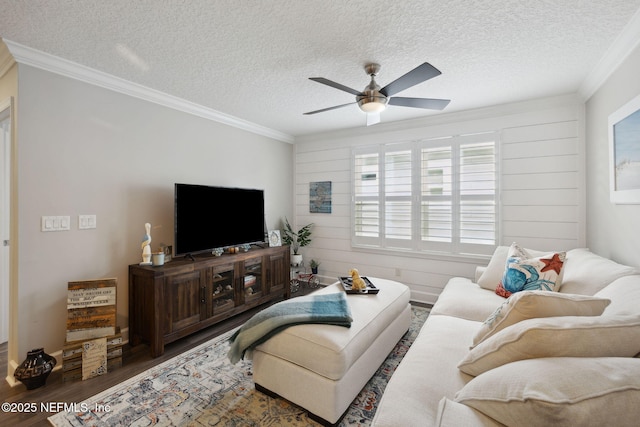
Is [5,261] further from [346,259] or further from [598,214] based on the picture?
[598,214]

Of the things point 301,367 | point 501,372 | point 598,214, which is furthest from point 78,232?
point 598,214

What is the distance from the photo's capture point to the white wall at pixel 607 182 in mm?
2062

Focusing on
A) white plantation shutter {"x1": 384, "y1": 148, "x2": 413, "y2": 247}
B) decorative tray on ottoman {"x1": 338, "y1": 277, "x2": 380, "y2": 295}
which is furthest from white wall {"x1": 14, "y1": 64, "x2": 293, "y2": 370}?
white plantation shutter {"x1": 384, "y1": 148, "x2": 413, "y2": 247}

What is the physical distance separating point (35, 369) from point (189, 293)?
1137 mm

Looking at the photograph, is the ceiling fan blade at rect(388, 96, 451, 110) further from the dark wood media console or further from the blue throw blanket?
the dark wood media console

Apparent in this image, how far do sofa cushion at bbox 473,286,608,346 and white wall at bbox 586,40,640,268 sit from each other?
1.38 m

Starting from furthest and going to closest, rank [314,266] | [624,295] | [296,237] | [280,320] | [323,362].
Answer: [296,237]
[314,266]
[280,320]
[323,362]
[624,295]

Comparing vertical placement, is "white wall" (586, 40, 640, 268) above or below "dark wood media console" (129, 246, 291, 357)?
above

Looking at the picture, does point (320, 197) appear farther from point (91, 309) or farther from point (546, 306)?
point (546, 306)

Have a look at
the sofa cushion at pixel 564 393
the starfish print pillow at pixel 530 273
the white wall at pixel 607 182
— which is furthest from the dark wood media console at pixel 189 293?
the white wall at pixel 607 182

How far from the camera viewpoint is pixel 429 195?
12.7 feet

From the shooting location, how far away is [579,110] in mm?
3057

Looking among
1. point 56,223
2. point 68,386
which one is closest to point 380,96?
point 56,223

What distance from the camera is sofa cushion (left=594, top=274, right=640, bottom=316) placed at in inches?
50.0
